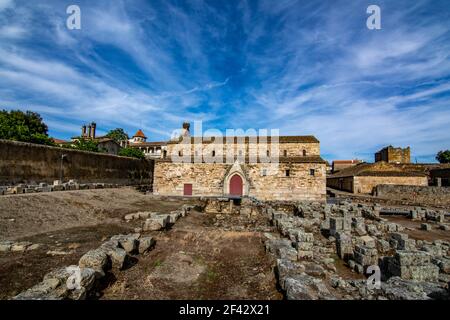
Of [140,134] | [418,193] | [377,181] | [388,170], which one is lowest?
[418,193]

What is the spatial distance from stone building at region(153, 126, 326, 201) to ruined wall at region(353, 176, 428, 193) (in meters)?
9.19

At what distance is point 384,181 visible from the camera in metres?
30.6

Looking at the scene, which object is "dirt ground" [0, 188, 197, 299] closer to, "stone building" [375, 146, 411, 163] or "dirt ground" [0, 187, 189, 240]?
"dirt ground" [0, 187, 189, 240]

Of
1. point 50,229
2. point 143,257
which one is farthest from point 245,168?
point 143,257

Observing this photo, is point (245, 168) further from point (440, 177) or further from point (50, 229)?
point (440, 177)

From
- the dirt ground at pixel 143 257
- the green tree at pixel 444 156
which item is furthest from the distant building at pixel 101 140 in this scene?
the green tree at pixel 444 156

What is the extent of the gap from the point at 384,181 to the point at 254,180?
60.3ft

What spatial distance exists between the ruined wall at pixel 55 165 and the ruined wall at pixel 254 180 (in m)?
5.48

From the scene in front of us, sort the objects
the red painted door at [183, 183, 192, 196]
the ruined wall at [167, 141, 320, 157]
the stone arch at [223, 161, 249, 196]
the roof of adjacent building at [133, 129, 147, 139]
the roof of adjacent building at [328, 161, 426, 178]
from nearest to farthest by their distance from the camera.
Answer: the stone arch at [223, 161, 249, 196] → the red painted door at [183, 183, 192, 196] → the ruined wall at [167, 141, 320, 157] → the roof of adjacent building at [328, 161, 426, 178] → the roof of adjacent building at [133, 129, 147, 139]

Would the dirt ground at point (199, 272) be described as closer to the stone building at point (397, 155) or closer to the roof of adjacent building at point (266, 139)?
the roof of adjacent building at point (266, 139)

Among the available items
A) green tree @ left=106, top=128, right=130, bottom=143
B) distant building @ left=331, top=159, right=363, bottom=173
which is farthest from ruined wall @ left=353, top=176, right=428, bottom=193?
green tree @ left=106, top=128, right=130, bottom=143

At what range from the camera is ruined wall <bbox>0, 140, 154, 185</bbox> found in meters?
16.3
